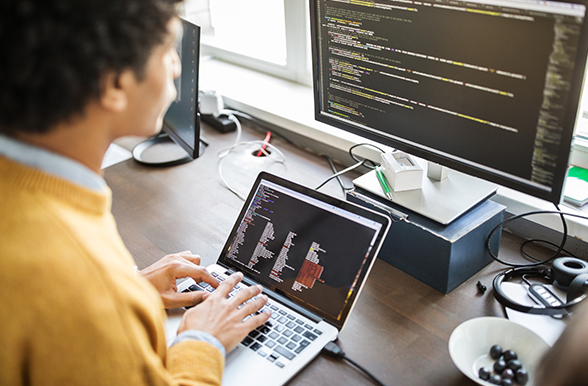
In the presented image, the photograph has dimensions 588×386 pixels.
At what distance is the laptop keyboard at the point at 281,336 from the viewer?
81 cm

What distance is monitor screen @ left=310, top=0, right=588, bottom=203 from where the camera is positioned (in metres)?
0.75

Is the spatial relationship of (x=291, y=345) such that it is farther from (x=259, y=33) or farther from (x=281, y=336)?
(x=259, y=33)

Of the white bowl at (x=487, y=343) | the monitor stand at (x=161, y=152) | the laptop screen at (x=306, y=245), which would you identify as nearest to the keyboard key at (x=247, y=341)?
the laptop screen at (x=306, y=245)

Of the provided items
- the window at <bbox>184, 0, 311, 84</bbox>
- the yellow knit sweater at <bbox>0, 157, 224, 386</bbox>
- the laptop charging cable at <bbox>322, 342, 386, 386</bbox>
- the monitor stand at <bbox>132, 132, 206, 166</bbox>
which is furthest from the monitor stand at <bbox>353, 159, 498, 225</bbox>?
the window at <bbox>184, 0, 311, 84</bbox>

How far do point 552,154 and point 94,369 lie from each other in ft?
2.42

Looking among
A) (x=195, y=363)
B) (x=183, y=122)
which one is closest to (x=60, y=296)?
(x=195, y=363)

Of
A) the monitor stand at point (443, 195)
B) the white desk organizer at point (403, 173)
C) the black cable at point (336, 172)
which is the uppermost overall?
the white desk organizer at point (403, 173)

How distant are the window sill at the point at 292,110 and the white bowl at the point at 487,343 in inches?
13.9

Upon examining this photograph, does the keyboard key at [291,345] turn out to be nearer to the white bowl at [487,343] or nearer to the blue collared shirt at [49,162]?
the white bowl at [487,343]

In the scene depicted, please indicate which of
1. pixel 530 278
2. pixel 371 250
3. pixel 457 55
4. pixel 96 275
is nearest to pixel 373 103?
pixel 457 55

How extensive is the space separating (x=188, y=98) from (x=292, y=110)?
382 mm

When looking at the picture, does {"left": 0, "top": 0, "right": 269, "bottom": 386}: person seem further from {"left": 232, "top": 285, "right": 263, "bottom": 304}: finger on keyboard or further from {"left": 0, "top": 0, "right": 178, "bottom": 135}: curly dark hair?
{"left": 232, "top": 285, "right": 263, "bottom": 304}: finger on keyboard

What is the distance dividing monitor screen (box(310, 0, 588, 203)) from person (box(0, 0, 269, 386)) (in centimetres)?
48

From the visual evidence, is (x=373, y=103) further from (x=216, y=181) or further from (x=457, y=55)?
(x=216, y=181)
